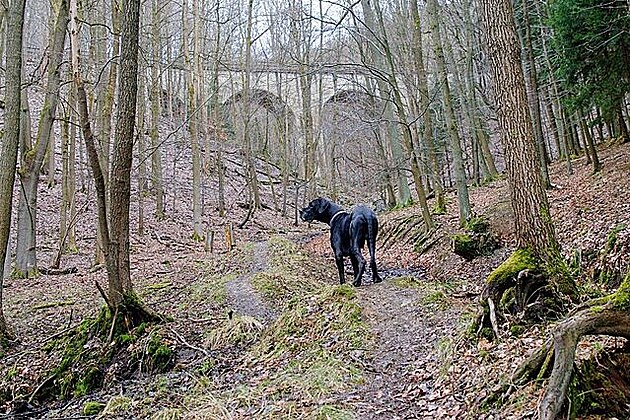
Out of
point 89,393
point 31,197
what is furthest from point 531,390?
point 31,197

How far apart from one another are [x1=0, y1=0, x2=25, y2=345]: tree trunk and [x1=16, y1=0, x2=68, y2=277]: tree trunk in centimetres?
334

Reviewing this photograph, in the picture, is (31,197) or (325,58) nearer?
(31,197)

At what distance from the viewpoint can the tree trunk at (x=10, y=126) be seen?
8812 millimetres

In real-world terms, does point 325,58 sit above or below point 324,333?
above

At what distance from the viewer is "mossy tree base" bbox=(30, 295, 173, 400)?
7.29 meters

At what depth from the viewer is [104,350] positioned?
303 inches

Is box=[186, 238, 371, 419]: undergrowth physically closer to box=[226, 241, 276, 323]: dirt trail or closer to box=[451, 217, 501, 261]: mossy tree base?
box=[226, 241, 276, 323]: dirt trail

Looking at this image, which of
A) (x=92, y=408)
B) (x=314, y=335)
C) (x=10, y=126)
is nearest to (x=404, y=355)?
(x=314, y=335)

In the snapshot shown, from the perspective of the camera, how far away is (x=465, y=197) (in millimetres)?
13453

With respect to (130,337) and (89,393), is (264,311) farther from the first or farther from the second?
(89,393)

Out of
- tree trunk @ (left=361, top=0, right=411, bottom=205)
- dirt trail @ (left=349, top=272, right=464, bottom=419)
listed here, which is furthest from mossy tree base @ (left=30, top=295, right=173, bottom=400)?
tree trunk @ (left=361, top=0, right=411, bottom=205)

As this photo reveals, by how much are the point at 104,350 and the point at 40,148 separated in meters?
6.82

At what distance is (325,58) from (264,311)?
22.2 meters

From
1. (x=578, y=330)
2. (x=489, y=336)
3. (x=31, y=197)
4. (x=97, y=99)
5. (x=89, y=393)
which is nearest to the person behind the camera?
(x=578, y=330)
